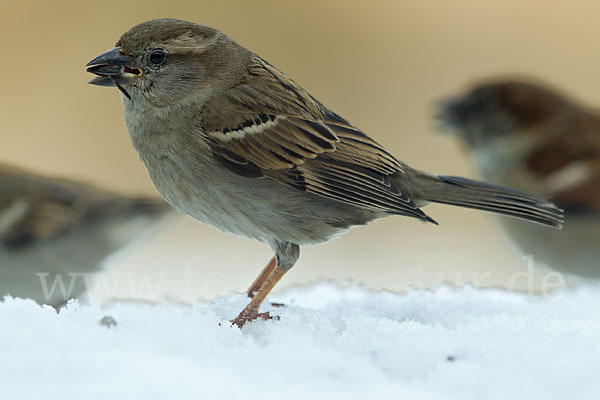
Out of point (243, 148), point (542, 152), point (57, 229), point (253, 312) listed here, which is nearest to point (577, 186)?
point (542, 152)

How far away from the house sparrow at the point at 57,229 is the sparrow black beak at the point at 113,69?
1386 millimetres

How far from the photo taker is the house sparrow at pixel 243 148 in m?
2.11

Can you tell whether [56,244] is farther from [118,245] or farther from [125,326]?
[125,326]

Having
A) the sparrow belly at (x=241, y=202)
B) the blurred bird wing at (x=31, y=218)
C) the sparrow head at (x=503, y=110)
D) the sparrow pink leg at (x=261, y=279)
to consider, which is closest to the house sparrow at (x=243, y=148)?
the sparrow belly at (x=241, y=202)

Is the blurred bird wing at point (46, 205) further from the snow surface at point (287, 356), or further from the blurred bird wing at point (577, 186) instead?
the blurred bird wing at point (577, 186)

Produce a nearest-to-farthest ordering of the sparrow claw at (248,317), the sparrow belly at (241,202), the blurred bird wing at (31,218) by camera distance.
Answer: the sparrow claw at (248,317) < the sparrow belly at (241,202) < the blurred bird wing at (31,218)

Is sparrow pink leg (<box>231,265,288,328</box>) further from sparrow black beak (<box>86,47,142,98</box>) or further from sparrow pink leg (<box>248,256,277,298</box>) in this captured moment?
sparrow black beak (<box>86,47,142,98</box>)

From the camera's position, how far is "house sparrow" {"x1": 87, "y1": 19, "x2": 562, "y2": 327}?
2.11 metres

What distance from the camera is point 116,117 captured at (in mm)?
5797

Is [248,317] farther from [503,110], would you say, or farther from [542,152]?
[503,110]

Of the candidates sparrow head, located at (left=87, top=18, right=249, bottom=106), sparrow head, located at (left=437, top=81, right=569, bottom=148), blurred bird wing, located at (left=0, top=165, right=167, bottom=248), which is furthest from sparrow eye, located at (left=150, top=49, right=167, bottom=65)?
sparrow head, located at (left=437, top=81, right=569, bottom=148)

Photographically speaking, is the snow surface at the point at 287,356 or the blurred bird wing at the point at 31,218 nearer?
the snow surface at the point at 287,356

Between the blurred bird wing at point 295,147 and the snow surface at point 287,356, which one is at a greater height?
the blurred bird wing at point 295,147

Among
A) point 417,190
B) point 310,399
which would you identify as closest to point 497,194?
point 417,190
